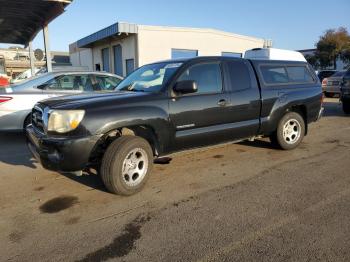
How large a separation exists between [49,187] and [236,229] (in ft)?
8.84

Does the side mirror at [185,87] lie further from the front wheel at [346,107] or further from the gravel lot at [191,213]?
the front wheel at [346,107]

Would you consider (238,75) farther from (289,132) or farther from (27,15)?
(27,15)

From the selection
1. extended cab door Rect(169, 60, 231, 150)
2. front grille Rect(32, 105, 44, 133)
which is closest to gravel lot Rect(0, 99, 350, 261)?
extended cab door Rect(169, 60, 231, 150)

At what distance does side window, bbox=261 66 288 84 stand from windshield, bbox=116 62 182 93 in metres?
1.84

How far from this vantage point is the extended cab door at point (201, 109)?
481 centimetres

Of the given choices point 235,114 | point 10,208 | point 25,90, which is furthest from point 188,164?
point 25,90

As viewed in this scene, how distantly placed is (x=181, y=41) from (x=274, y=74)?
17.2 metres

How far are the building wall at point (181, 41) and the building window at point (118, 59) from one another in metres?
2.84

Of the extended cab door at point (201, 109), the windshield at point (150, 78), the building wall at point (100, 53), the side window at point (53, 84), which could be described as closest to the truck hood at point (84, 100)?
the windshield at point (150, 78)

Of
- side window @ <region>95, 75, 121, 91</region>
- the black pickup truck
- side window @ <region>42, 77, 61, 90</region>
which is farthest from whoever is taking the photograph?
side window @ <region>95, 75, 121, 91</region>

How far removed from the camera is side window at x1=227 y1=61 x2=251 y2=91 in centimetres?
550

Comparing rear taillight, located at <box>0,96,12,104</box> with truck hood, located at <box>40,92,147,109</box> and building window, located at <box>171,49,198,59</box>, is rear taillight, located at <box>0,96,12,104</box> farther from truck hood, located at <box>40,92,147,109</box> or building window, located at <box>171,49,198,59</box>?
building window, located at <box>171,49,198,59</box>

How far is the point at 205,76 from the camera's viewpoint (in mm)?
5219

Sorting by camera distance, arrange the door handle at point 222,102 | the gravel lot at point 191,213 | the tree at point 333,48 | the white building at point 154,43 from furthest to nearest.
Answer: the tree at point 333,48, the white building at point 154,43, the door handle at point 222,102, the gravel lot at point 191,213
